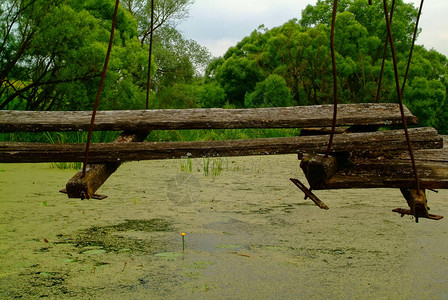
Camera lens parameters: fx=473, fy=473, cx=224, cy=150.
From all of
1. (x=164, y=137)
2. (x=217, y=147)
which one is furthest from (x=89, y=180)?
(x=164, y=137)

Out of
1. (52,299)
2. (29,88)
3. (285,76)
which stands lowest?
(52,299)

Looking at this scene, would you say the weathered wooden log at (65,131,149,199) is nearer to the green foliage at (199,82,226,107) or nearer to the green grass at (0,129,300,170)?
the green grass at (0,129,300,170)

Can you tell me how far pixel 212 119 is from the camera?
2.59m

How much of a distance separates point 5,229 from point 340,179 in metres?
2.72

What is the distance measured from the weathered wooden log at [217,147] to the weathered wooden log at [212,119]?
0.16 meters

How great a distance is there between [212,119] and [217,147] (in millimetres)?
227

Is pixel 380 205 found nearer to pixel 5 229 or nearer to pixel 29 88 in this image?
pixel 5 229

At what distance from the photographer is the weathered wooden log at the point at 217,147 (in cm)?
234

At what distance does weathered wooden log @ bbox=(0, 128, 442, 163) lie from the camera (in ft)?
7.66

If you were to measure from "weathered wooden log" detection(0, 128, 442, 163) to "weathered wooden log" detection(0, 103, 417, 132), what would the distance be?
0.16 meters

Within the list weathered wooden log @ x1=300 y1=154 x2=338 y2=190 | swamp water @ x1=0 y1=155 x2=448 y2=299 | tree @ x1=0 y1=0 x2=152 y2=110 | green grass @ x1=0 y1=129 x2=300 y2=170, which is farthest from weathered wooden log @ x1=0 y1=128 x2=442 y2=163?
tree @ x1=0 y1=0 x2=152 y2=110

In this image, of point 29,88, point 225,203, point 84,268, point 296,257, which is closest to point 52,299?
point 84,268

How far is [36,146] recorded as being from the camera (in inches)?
99.7

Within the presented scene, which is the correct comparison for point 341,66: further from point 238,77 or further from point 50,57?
point 50,57
